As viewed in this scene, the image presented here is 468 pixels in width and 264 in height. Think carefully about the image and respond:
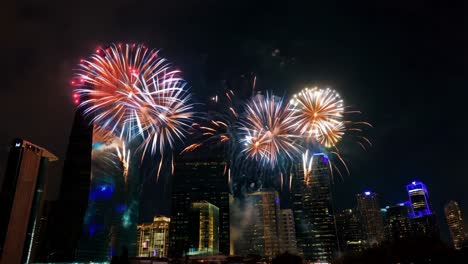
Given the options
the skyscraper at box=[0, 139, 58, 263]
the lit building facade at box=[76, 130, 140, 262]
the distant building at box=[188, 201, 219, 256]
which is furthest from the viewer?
the distant building at box=[188, 201, 219, 256]

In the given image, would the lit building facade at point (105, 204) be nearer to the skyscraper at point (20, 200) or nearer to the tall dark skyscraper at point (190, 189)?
the tall dark skyscraper at point (190, 189)

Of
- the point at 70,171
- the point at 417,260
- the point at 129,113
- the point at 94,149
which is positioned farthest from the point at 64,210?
the point at 417,260

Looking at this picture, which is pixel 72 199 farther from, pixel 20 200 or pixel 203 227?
pixel 20 200

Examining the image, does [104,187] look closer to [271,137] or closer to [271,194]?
[271,194]

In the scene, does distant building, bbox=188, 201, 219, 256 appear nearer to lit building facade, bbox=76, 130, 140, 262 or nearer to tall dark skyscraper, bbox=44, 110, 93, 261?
lit building facade, bbox=76, 130, 140, 262

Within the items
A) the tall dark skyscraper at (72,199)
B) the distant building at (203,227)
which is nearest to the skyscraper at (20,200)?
the tall dark skyscraper at (72,199)

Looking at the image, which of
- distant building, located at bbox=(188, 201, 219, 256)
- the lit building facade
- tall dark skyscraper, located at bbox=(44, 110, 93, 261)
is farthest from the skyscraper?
distant building, located at bbox=(188, 201, 219, 256)

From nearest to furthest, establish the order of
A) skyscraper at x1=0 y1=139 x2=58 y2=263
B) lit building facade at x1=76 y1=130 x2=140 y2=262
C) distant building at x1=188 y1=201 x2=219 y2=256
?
skyscraper at x1=0 y1=139 x2=58 y2=263 → lit building facade at x1=76 y1=130 x2=140 y2=262 → distant building at x1=188 y1=201 x2=219 y2=256
